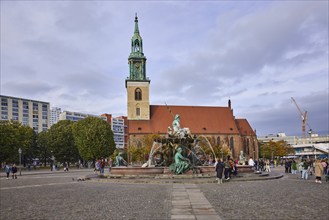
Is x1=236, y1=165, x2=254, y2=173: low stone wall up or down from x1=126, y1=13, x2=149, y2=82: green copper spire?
down

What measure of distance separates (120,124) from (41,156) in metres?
86.4

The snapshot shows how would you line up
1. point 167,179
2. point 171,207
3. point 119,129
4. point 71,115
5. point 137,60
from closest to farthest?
point 171,207, point 167,179, point 137,60, point 71,115, point 119,129

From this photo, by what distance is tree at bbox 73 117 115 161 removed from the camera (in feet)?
221

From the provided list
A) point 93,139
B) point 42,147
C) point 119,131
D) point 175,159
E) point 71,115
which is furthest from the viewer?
point 119,131

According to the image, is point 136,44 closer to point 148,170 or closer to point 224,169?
point 148,170

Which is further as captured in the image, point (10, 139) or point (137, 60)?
point (137, 60)

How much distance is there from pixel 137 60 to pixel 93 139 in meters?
22.8

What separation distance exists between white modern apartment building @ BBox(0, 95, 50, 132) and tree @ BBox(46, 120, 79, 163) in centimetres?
6776

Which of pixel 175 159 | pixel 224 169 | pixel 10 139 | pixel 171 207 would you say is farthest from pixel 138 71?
pixel 171 207

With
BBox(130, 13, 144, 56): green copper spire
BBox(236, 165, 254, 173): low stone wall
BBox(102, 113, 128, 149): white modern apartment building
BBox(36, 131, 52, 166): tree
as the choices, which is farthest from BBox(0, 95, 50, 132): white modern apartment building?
BBox(236, 165, 254, 173): low stone wall

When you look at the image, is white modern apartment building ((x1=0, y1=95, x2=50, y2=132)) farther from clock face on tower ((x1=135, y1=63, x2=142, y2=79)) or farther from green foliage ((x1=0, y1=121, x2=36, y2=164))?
green foliage ((x1=0, y1=121, x2=36, y2=164))

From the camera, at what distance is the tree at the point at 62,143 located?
246 ft

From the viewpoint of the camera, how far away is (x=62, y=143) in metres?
74.9

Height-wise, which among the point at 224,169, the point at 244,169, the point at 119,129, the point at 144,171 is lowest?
the point at 244,169
